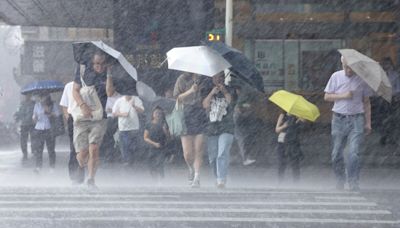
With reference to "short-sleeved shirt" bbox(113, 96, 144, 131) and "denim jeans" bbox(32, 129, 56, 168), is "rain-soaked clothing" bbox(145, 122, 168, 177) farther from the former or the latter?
"denim jeans" bbox(32, 129, 56, 168)

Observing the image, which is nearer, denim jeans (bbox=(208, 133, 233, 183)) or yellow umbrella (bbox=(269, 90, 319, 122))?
denim jeans (bbox=(208, 133, 233, 183))

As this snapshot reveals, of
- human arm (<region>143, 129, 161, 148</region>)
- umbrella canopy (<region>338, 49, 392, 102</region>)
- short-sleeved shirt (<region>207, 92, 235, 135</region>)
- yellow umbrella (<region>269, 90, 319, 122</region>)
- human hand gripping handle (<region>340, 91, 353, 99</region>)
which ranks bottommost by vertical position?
human arm (<region>143, 129, 161, 148</region>)

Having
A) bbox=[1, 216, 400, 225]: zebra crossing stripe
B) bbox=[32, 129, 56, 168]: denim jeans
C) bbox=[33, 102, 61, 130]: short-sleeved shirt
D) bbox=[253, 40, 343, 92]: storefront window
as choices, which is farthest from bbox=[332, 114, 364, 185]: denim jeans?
bbox=[253, 40, 343, 92]: storefront window

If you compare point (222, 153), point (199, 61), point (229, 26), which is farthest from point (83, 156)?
point (229, 26)

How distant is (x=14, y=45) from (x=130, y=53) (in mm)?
44580

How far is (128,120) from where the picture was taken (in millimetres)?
12977

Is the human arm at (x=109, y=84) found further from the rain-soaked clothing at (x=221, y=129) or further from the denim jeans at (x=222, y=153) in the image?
the denim jeans at (x=222, y=153)

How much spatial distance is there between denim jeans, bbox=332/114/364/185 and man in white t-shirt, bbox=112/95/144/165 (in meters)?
3.46

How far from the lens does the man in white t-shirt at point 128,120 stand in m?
12.9

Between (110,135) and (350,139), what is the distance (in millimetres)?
4936

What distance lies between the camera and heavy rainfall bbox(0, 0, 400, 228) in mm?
9148

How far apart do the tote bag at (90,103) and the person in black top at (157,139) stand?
5.70 feet

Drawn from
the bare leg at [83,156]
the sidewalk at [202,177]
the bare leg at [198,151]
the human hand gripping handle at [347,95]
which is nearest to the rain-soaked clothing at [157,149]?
the sidewalk at [202,177]

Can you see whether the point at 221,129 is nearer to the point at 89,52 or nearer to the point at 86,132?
the point at 86,132
